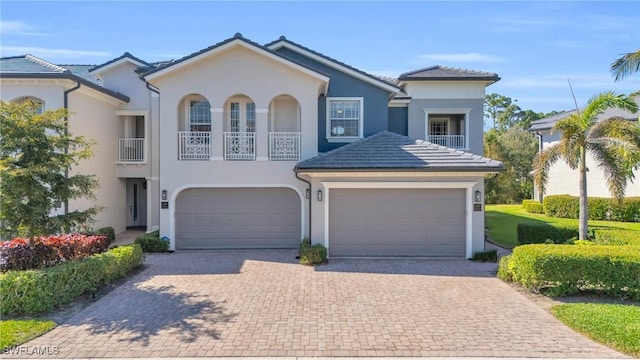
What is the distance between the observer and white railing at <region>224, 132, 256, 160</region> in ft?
46.3

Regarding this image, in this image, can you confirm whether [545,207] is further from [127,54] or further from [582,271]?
[127,54]

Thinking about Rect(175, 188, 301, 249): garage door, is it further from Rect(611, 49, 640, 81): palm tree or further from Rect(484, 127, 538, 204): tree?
Rect(484, 127, 538, 204): tree

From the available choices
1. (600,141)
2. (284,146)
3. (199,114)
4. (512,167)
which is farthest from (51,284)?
(512,167)

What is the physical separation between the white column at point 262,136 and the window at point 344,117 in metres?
2.67

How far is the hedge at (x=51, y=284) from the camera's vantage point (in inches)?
298

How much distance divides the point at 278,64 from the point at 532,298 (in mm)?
10791

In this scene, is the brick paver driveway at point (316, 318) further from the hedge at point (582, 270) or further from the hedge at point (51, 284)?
the hedge at point (582, 270)

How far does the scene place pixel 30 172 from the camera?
8211 millimetres

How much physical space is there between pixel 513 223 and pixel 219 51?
18189 millimetres

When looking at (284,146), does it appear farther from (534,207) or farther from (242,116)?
(534,207)

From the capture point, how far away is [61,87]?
14500mm

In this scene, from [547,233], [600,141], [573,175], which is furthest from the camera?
[573,175]

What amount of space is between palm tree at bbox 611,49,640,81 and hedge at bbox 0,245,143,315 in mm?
18480

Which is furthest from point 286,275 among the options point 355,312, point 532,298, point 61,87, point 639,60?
point 639,60
